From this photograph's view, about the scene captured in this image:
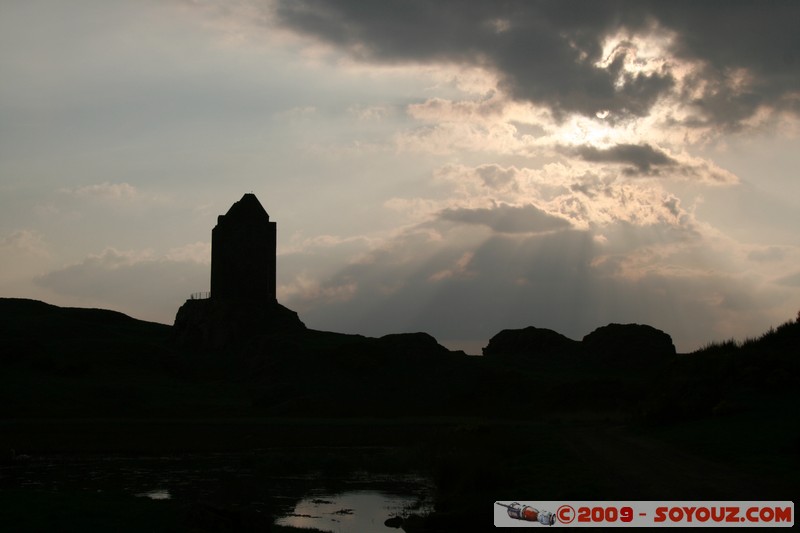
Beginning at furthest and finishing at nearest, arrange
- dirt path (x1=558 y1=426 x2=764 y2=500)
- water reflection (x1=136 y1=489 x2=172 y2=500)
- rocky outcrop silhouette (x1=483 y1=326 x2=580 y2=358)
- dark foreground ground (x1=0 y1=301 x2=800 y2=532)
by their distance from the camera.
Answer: rocky outcrop silhouette (x1=483 y1=326 x2=580 y2=358) → water reflection (x1=136 y1=489 x2=172 y2=500) → dark foreground ground (x1=0 y1=301 x2=800 y2=532) → dirt path (x1=558 y1=426 x2=764 y2=500)

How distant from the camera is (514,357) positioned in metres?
→ 85.7

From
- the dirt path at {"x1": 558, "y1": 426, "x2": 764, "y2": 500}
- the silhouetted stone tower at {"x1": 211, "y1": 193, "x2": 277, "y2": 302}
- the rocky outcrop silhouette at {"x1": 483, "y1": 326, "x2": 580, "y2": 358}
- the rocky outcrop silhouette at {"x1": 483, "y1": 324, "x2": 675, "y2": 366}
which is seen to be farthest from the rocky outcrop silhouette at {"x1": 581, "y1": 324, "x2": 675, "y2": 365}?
the dirt path at {"x1": 558, "y1": 426, "x2": 764, "y2": 500}

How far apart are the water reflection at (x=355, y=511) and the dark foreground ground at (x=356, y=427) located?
0.56 m

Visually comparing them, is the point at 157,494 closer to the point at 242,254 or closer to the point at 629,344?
the point at 629,344

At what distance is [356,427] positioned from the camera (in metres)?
54.7

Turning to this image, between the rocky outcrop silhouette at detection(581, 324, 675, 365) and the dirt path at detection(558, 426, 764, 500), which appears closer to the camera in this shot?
the dirt path at detection(558, 426, 764, 500)

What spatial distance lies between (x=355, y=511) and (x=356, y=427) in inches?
1194

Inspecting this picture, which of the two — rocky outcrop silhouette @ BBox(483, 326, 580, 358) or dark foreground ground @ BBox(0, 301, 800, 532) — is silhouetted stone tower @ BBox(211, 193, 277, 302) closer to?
dark foreground ground @ BBox(0, 301, 800, 532)

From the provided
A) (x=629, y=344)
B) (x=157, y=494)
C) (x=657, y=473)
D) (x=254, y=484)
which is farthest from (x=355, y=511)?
(x=629, y=344)

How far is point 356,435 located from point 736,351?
1945 cm

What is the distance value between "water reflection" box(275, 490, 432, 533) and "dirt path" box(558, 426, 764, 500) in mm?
4871

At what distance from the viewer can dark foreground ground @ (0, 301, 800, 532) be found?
2144 cm

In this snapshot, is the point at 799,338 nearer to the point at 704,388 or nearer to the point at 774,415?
the point at 704,388

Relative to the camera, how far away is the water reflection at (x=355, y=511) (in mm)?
22266
